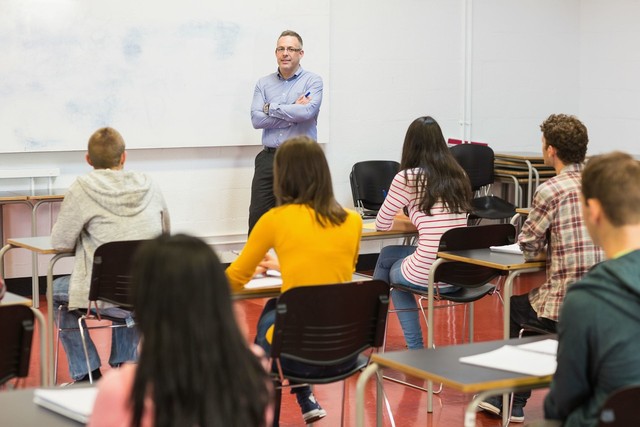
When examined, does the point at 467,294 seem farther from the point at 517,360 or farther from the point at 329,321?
the point at 517,360

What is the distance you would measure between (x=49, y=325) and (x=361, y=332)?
1669 millimetres

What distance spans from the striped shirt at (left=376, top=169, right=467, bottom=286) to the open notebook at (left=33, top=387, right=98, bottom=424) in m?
2.73

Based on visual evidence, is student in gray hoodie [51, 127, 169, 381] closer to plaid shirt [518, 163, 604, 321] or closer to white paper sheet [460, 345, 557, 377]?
plaid shirt [518, 163, 604, 321]

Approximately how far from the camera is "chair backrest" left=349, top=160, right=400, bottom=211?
7.45 metres

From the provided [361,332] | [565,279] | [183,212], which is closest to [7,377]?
[361,332]

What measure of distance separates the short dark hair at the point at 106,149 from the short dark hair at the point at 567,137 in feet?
Answer: 6.04

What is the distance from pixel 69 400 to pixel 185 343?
0.68 meters

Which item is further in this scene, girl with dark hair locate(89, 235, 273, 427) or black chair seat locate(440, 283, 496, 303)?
black chair seat locate(440, 283, 496, 303)

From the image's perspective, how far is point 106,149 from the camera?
428 centimetres

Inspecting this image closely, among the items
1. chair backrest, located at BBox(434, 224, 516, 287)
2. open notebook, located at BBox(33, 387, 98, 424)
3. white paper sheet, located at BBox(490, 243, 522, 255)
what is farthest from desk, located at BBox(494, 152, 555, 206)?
open notebook, located at BBox(33, 387, 98, 424)

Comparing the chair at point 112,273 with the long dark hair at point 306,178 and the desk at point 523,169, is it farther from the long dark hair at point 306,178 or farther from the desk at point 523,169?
the desk at point 523,169

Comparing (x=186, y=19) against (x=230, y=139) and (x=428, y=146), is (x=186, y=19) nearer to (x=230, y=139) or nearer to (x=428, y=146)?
(x=230, y=139)

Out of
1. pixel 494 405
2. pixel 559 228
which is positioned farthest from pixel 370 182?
pixel 559 228

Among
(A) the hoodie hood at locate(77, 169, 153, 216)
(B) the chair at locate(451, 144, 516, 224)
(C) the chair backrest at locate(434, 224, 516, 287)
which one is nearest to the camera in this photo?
(A) the hoodie hood at locate(77, 169, 153, 216)
